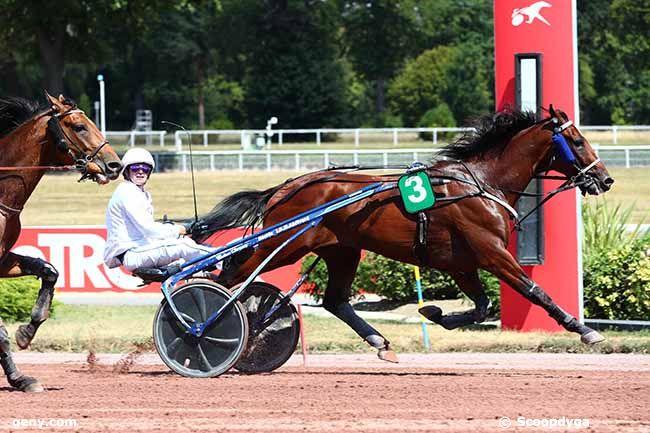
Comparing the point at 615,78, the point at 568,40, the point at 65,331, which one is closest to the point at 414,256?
the point at 568,40

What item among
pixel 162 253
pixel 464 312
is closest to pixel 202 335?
pixel 162 253

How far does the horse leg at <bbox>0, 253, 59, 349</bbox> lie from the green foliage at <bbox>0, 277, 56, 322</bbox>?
5208mm

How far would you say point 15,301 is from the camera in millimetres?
13719

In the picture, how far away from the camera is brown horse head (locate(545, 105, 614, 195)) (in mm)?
9211

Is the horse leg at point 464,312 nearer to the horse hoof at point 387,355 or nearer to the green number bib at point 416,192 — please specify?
the horse hoof at point 387,355

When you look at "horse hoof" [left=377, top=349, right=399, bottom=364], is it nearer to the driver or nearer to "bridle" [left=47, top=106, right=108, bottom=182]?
the driver

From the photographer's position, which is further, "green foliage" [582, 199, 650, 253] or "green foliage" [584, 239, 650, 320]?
"green foliage" [582, 199, 650, 253]

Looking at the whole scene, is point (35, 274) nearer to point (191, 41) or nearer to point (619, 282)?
point (619, 282)

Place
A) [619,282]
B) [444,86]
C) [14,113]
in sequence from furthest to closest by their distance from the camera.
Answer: [444,86] → [619,282] → [14,113]

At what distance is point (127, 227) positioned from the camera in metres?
8.59

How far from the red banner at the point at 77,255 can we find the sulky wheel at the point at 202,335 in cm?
787

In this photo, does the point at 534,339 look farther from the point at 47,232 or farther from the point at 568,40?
the point at 47,232

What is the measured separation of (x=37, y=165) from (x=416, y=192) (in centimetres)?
269

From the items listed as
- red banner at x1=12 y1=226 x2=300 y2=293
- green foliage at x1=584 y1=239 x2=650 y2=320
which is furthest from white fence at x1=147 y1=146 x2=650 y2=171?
green foliage at x1=584 y1=239 x2=650 y2=320
